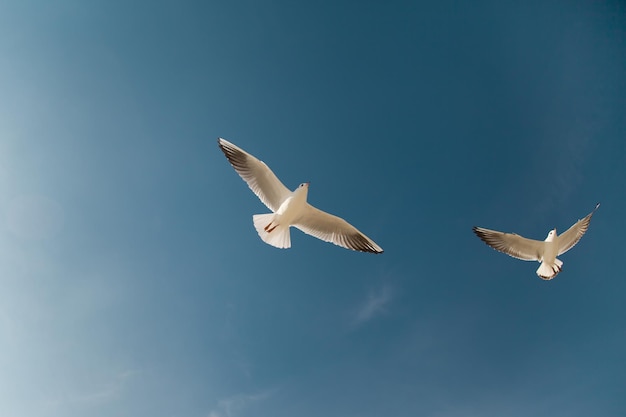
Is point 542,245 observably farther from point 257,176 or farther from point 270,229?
point 257,176

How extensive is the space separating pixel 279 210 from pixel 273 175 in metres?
0.93

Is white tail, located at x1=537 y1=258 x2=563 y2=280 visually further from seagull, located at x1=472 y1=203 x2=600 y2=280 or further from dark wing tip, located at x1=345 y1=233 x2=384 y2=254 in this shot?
dark wing tip, located at x1=345 y1=233 x2=384 y2=254

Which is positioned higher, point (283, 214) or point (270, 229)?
point (283, 214)

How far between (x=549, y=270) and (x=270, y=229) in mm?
8579

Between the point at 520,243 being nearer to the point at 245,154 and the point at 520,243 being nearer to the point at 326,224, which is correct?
the point at 326,224

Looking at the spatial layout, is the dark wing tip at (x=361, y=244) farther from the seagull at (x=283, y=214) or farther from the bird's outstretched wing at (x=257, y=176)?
the bird's outstretched wing at (x=257, y=176)

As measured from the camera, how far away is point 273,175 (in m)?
11.5

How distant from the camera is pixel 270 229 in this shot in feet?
37.1

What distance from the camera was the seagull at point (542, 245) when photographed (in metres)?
13.1

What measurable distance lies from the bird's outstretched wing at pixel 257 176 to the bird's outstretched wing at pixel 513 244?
6.16 meters

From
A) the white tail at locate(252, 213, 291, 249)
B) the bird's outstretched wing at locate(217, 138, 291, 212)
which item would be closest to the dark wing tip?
the white tail at locate(252, 213, 291, 249)

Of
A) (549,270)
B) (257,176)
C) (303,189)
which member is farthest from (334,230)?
(549,270)

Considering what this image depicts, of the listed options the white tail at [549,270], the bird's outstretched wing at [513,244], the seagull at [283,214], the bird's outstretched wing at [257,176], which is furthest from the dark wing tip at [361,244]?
the white tail at [549,270]

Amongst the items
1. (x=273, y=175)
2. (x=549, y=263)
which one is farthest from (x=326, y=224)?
(x=549, y=263)
